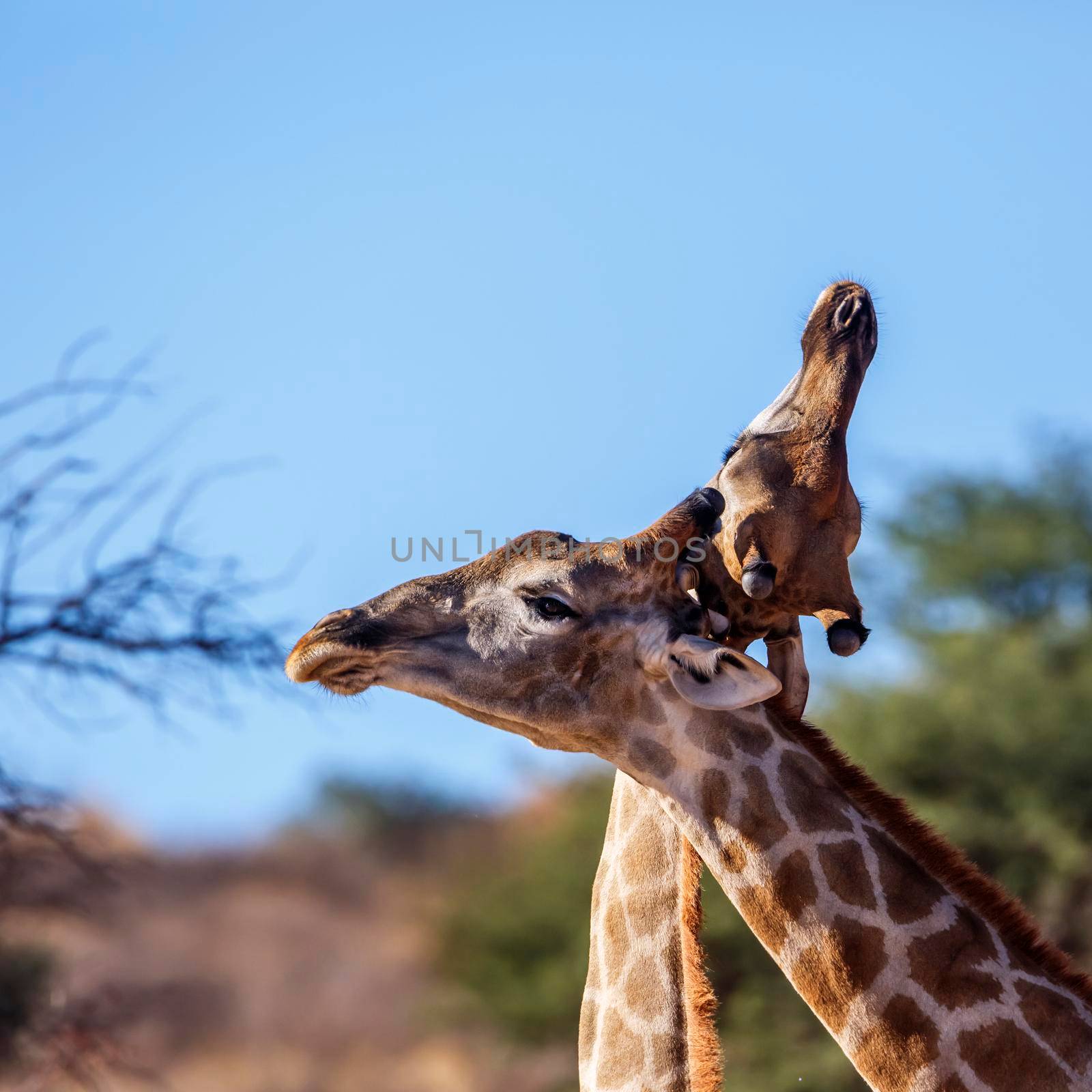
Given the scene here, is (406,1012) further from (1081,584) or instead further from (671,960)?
(671,960)

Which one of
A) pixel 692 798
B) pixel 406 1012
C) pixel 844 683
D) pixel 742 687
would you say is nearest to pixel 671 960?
pixel 692 798

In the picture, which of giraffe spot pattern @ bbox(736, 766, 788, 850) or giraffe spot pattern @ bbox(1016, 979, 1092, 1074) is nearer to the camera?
giraffe spot pattern @ bbox(1016, 979, 1092, 1074)

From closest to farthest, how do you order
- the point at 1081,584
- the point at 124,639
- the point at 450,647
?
the point at 450,647, the point at 124,639, the point at 1081,584

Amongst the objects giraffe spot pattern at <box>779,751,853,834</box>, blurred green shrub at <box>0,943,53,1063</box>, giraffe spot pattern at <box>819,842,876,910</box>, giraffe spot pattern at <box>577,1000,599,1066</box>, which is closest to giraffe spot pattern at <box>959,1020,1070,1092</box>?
giraffe spot pattern at <box>819,842,876,910</box>

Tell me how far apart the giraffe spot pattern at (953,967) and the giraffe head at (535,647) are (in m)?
0.93

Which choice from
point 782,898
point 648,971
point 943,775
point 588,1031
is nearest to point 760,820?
point 782,898

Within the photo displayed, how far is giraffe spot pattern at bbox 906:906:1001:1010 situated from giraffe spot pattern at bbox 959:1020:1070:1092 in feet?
0.27

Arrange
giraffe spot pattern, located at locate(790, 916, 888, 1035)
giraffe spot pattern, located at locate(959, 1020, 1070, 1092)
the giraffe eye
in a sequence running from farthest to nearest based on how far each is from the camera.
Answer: the giraffe eye → giraffe spot pattern, located at locate(790, 916, 888, 1035) → giraffe spot pattern, located at locate(959, 1020, 1070, 1092)

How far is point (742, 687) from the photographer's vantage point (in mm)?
4250

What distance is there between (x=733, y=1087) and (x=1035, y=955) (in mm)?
10221

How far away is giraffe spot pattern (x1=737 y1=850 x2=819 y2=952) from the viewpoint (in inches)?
167

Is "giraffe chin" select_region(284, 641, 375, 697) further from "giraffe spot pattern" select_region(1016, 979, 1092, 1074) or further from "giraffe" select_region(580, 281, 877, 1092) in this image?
"giraffe spot pattern" select_region(1016, 979, 1092, 1074)

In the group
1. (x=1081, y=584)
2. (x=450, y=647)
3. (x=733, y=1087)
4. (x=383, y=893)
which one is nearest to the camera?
(x=450, y=647)

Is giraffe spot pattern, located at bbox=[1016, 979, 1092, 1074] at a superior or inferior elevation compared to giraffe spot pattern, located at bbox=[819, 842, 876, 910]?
inferior
